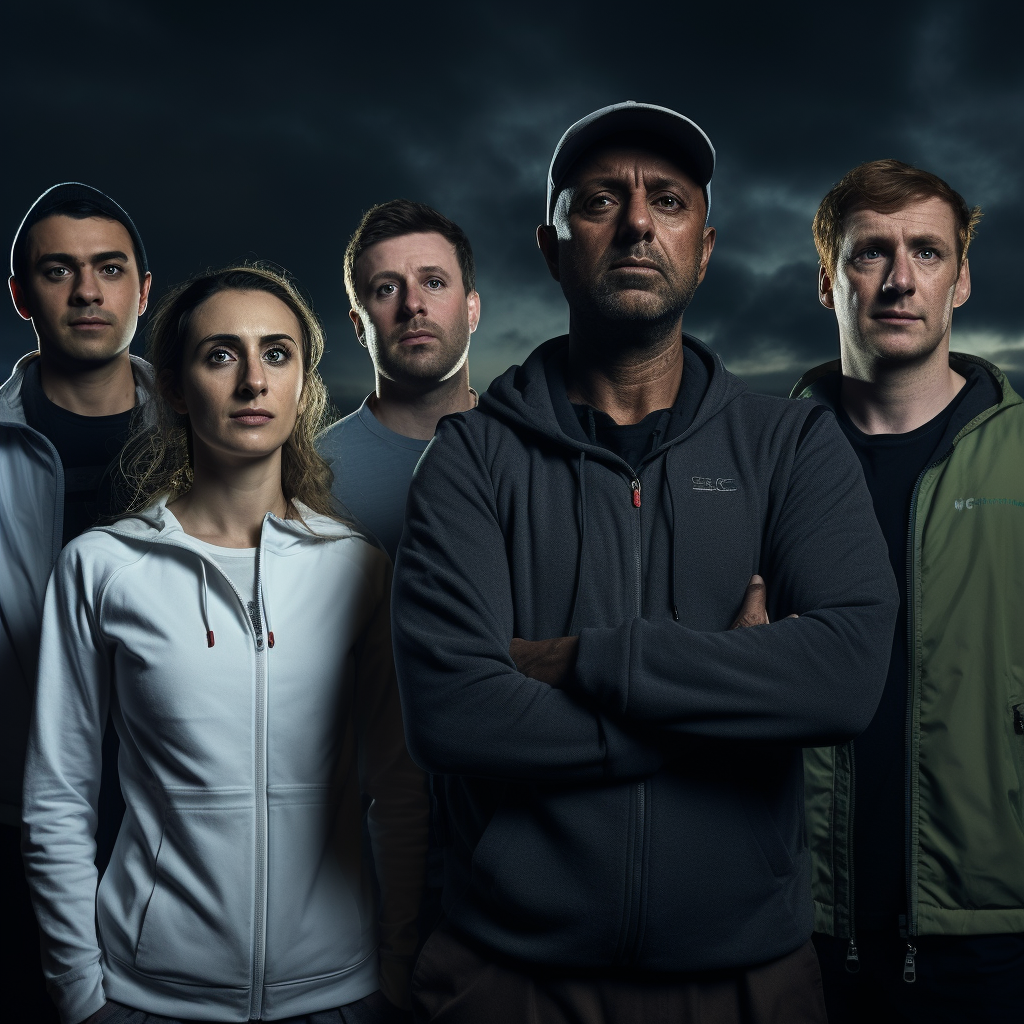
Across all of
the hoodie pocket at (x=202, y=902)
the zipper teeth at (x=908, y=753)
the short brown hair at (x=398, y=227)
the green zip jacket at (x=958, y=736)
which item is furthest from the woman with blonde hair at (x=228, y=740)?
the zipper teeth at (x=908, y=753)

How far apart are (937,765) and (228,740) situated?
162cm

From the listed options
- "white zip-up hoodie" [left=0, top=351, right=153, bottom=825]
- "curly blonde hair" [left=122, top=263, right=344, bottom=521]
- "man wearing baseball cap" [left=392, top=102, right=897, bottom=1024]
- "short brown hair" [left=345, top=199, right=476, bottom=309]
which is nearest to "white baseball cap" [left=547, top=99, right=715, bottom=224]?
"man wearing baseball cap" [left=392, top=102, right=897, bottom=1024]

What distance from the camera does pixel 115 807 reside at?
7.74 ft

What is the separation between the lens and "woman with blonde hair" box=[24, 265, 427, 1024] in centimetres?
177

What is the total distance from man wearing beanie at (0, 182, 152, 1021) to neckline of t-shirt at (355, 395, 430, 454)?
671mm

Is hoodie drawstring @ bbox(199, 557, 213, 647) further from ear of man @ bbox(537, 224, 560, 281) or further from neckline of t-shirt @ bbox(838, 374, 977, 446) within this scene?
neckline of t-shirt @ bbox(838, 374, 977, 446)

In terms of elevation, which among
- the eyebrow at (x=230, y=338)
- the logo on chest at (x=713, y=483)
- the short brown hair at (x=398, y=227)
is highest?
the short brown hair at (x=398, y=227)

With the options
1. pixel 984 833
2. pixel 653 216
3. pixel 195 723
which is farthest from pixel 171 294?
pixel 984 833

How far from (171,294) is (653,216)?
1.17 meters

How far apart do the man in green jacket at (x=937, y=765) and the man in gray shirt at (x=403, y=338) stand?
52.0 inches

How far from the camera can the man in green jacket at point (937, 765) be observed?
206cm

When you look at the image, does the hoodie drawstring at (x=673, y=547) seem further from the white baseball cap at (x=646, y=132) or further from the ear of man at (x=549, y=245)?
the white baseball cap at (x=646, y=132)

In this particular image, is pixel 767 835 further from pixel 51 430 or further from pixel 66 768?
pixel 51 430

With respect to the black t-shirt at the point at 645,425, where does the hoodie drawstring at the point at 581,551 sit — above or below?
below
